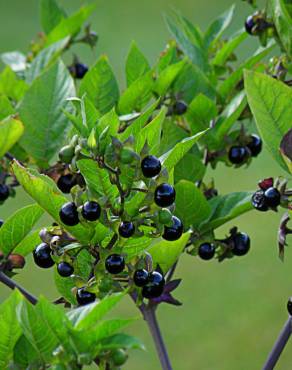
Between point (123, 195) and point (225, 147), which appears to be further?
point (225, 147)

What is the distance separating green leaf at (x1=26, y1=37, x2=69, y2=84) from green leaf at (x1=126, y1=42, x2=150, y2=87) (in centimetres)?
19

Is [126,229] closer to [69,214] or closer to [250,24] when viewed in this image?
[69,214]

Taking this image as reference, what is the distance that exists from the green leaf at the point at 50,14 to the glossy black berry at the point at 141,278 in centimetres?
105

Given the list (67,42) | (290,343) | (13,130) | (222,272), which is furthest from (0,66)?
(13,130)

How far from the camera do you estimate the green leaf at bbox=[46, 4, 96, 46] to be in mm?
1750

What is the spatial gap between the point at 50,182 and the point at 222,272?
373 centimetres

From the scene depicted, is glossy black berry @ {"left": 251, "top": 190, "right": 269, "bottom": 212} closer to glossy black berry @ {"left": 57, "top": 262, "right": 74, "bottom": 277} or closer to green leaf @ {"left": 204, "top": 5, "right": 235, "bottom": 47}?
glossy black berry @ {"left": 57, "top": 262, "right": 74, "bottom": 277}

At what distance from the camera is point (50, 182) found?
1.00 metres

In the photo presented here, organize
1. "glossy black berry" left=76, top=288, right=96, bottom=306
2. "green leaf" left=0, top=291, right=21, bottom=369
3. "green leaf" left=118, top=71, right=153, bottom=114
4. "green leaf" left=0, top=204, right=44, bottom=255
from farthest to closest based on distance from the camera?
"green leaf" left=118, top=71, right=153, bottom=114 → "green leaf" left=0, top=204, right=44, bottom=255 → "glossy black berry" left=76, top=288, right=96, bottom=306 → "green leaf" left=0, top=291, right=21, bottom=369

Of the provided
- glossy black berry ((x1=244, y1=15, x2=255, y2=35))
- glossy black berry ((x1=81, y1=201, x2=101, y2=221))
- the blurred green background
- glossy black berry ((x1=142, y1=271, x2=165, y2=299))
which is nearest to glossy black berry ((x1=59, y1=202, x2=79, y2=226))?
glossy black berry ((x1=81, y1=201, x2=101, y2=221))

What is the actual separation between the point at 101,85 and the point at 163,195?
551 millimetres

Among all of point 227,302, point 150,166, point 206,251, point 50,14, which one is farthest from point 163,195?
point 227,302

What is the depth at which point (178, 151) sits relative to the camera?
0.93m

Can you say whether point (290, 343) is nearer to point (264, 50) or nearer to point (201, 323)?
point (201, 323)
